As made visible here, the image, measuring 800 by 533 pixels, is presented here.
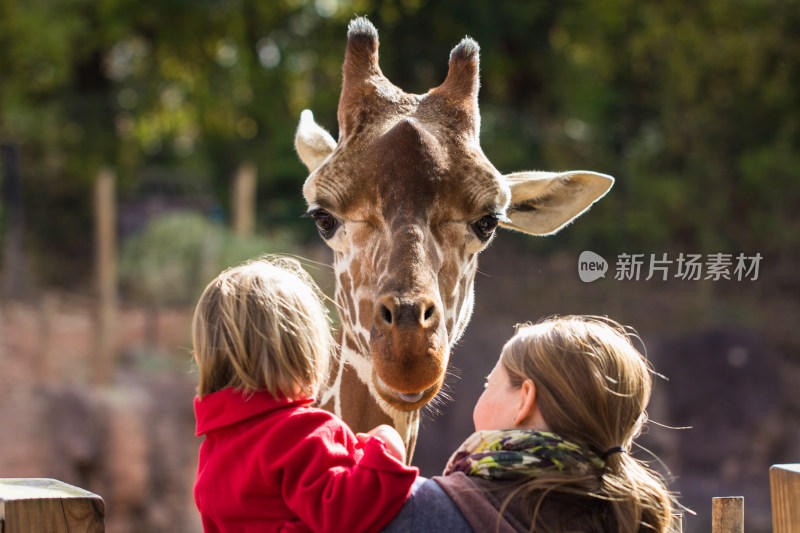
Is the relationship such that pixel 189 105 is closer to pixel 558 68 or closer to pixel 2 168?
pixel 2 168

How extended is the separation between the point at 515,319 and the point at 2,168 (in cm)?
947

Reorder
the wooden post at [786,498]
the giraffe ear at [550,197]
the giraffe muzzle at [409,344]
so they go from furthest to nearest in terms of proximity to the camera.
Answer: the giraffe ear at [550,197] → the giraffe muzzle at [409,344] → the wooden post at [786,498]

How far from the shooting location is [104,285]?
10.7 m

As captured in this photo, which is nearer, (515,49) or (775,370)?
(775,370)

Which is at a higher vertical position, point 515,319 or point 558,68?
point 558,68

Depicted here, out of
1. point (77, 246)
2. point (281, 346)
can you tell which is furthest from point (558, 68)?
point (281, 346)

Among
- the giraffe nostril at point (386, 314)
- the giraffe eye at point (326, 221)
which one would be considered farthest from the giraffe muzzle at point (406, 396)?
the giraffe eye at point (326, 221)

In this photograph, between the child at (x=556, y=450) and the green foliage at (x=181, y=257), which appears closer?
the child at (x=556, y=450)

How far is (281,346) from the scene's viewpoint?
1.99 m

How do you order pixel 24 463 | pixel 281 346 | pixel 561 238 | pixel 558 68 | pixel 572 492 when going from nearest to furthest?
pixel 572 492 < pixel 281 346 < pixel 24 463 < pixel 561 238 < pixel 558 68

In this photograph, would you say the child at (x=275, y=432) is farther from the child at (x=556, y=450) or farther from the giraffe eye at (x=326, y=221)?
the giraffe eye at (x=326, y=221)

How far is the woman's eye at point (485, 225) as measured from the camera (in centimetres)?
Answer: 275

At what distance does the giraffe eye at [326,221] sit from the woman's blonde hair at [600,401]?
39.0 inches

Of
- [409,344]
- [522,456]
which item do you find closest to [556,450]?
[522,456]
